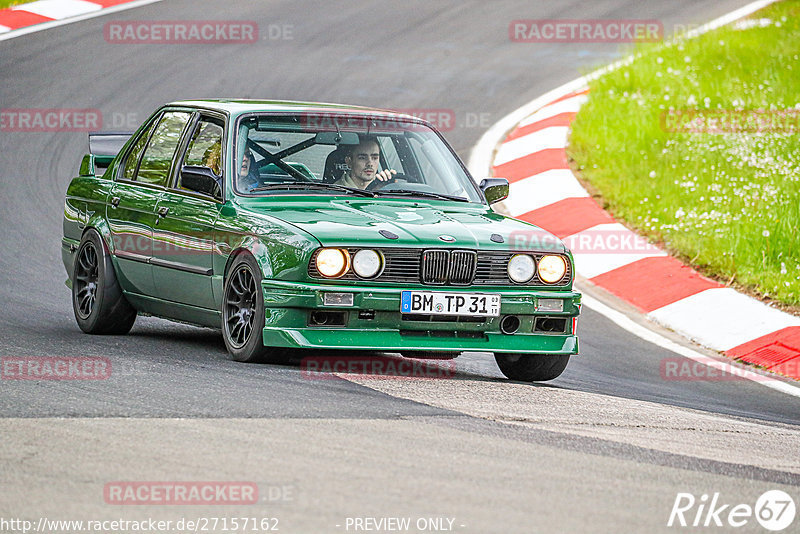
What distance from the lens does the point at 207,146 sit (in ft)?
27.8

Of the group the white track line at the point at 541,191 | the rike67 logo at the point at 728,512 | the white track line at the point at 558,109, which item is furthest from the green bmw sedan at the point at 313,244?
the white track line at the point at 558,109

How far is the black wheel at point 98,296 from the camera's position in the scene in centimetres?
877

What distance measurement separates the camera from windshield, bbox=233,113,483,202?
815 centimetres

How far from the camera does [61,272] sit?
36.1ft

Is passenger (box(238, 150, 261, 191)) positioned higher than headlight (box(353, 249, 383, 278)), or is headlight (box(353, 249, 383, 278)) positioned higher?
passenger (box(238, 150, 261, 191))

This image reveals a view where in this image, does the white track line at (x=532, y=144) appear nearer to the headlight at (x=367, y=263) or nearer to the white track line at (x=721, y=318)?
the white track line at (x=721, y=318)

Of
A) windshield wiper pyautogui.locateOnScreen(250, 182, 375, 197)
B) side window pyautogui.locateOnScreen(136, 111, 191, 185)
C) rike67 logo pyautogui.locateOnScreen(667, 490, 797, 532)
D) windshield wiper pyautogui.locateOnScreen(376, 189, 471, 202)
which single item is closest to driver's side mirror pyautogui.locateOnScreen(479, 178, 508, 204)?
windshield wiper pyautogui.locateOnScreen(376, 189, 471, 202)

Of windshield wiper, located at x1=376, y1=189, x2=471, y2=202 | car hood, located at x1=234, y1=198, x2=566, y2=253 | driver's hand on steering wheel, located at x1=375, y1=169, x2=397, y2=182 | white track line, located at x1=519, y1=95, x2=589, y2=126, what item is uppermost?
white track line, located at x1=519, y1=95, x2=589, y2=126

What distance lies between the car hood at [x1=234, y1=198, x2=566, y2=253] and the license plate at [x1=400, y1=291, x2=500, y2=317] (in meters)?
0.26


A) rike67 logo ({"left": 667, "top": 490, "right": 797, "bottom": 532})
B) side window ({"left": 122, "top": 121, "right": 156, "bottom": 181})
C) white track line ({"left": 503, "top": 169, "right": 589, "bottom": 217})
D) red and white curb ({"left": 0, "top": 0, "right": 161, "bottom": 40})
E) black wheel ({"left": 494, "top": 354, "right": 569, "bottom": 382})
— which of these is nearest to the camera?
rike67 logo ({"left": 667, "top": 490, "right": 797, "bottom": 532})

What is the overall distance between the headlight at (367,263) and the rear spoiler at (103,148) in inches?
129

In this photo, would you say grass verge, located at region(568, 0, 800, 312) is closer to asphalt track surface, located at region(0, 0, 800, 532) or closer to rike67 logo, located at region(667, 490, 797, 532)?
asphalt track surface, located at region(0, 0, 800, 532)

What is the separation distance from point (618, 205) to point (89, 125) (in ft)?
19.9

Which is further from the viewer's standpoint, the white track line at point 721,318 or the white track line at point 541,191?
the white track line at point 541,191
